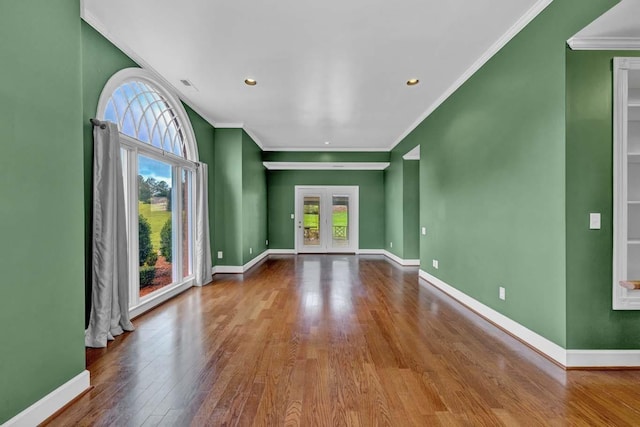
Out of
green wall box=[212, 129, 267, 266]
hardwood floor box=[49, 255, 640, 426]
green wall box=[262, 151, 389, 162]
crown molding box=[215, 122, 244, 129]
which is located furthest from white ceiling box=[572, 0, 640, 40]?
green wall box=[262, 151, 389, 162]

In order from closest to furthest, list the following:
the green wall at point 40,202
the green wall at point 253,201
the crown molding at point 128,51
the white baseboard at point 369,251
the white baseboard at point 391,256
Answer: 1. the green wall at point 40,202
2. the crown molding at point 128,51
3. the green wall at point 253,201
4. the white baseboard at point 391,256
5. the white baseboard at point 369,251

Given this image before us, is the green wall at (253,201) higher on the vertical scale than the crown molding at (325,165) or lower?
lower

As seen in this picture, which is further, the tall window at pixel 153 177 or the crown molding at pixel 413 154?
the crown molding at pixel 413 154

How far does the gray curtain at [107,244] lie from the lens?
8.54 feet

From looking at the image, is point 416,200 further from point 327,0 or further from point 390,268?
point 327,0

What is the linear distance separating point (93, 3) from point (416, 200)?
6044 mm

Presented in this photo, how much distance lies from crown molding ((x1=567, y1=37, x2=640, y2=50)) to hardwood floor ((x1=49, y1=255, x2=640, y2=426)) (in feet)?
7.72

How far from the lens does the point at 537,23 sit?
241 cm

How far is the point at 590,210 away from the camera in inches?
85.3

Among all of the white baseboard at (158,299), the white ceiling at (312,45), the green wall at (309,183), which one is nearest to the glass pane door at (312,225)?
the green wall at (309,183)

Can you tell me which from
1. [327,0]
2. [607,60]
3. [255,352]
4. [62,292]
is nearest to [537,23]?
[607,60]

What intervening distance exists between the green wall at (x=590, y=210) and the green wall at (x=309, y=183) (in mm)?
6363

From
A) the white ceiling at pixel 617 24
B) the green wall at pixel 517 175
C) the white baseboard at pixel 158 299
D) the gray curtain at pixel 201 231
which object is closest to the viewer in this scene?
the white ceiling at pixel 617 24

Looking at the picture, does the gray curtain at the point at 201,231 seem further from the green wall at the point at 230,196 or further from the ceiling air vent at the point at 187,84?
the ceiling air vent at the point at 187,84
